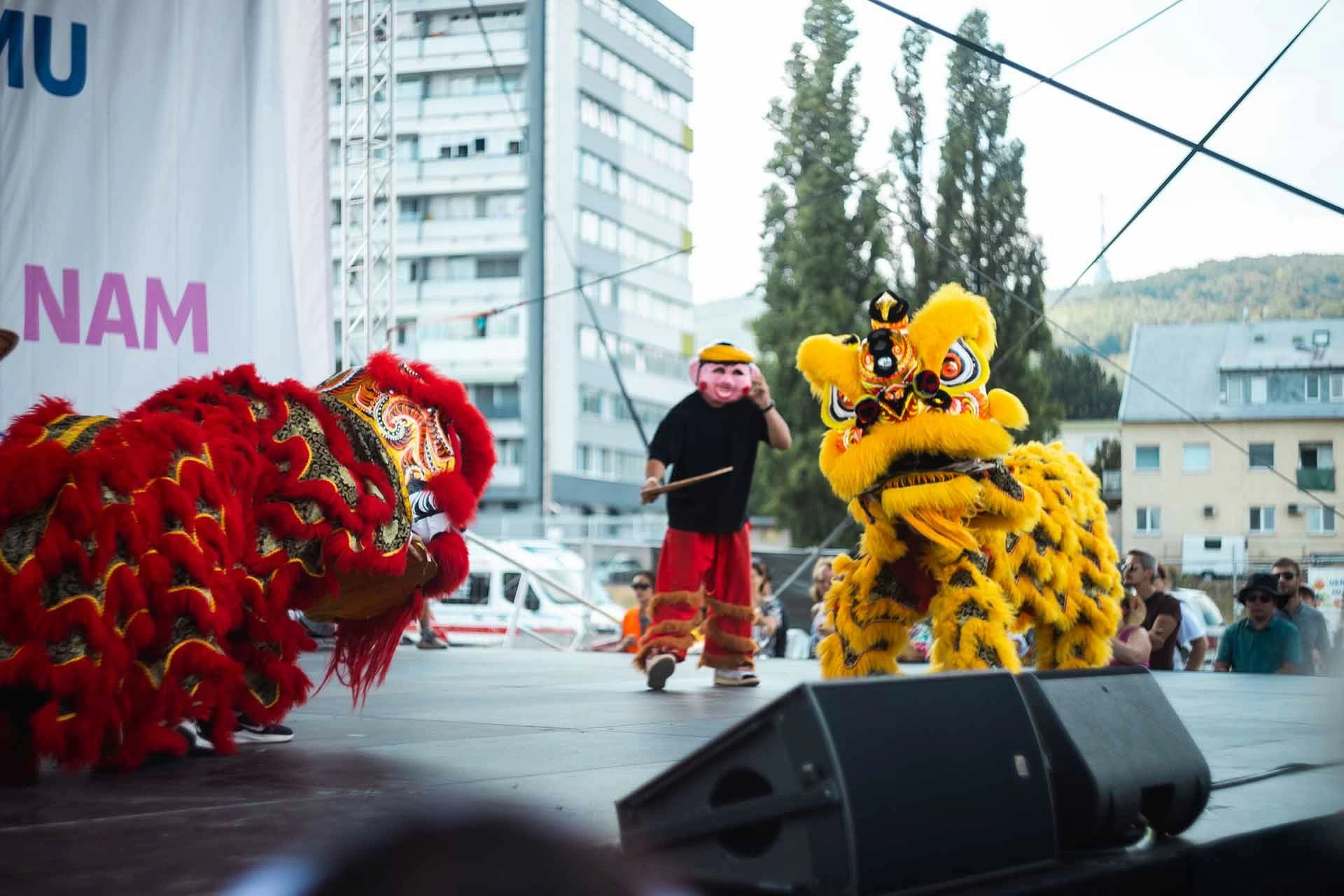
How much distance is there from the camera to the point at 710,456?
5.14 metres

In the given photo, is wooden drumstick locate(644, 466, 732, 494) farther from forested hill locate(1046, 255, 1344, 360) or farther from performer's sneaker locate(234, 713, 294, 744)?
forested hill locate(1046, 255, 1344, 360)

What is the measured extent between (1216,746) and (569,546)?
16.4 metres

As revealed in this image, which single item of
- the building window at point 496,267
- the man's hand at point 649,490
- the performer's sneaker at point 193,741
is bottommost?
→ the performer's sneaker at point 193,741

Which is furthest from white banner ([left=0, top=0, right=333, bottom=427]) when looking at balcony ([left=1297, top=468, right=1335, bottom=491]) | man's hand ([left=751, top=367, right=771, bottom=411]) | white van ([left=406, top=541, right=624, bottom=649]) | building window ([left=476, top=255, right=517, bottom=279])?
building window ([left=476, top=255, right=517, bottom=279])

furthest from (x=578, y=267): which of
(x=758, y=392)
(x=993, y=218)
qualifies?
(x=758, y=392)

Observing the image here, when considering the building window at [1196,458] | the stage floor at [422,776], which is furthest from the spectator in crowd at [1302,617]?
the stage floor at [422,776]

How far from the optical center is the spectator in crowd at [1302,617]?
6164 mm

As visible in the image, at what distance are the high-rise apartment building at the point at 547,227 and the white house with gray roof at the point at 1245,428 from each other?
71.9ft

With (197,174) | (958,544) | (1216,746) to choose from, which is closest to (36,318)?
(197,174)

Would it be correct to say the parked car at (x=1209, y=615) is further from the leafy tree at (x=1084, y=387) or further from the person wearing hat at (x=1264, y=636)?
the person wearing hat at (x=1264, y=636)

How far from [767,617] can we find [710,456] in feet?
11.6

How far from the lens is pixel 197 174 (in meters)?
5.68

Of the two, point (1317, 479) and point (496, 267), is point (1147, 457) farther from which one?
point (496, 267)

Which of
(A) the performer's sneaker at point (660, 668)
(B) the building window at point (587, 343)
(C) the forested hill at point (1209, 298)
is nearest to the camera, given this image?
(A) the performer's sneaker at point (660, 668)
